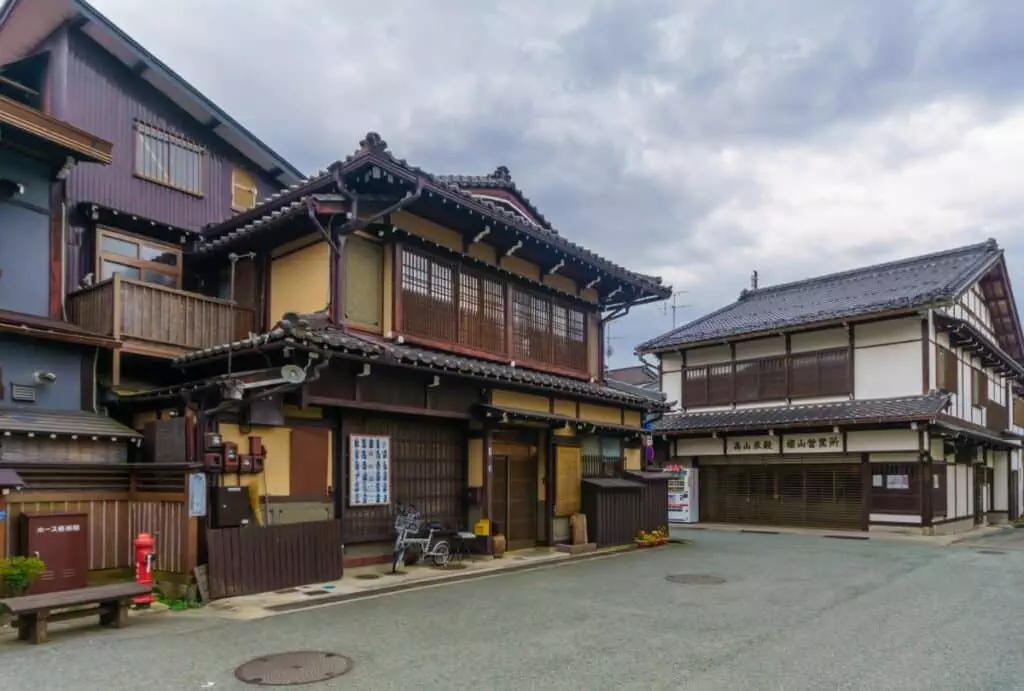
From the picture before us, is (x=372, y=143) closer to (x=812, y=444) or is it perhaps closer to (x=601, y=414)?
(x=601, y=414)

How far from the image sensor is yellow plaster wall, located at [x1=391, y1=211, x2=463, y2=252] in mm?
14297

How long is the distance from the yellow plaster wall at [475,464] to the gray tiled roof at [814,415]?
45.6 ft

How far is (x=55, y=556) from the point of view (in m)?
10.1

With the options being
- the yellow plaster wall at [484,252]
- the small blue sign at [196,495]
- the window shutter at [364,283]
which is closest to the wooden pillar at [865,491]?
the yellow plaster wall at [484,252]

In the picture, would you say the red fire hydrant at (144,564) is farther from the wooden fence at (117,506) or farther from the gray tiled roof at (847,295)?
the gray tiled roof at (847,295)

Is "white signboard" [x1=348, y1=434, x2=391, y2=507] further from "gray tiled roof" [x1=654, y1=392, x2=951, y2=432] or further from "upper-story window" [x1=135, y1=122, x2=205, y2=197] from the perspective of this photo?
"gray tiled roof" [x1=654, y1=392, x2=951, y2=432]

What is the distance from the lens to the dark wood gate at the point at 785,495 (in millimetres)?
24812

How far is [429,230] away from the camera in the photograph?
1496cm

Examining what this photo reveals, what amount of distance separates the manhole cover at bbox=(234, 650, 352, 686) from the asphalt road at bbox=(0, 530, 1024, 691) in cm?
15

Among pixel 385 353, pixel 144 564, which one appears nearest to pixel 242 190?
pixel 385 353

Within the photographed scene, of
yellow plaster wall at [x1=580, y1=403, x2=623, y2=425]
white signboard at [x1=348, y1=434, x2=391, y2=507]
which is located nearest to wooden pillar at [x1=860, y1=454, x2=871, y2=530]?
yellow plaster wall at [x1=580, y1=403, x2=623, y2=425]

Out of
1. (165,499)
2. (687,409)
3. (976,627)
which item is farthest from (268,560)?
(687,409)

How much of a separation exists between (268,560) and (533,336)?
8.55m

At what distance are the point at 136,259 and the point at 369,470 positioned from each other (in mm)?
6377
